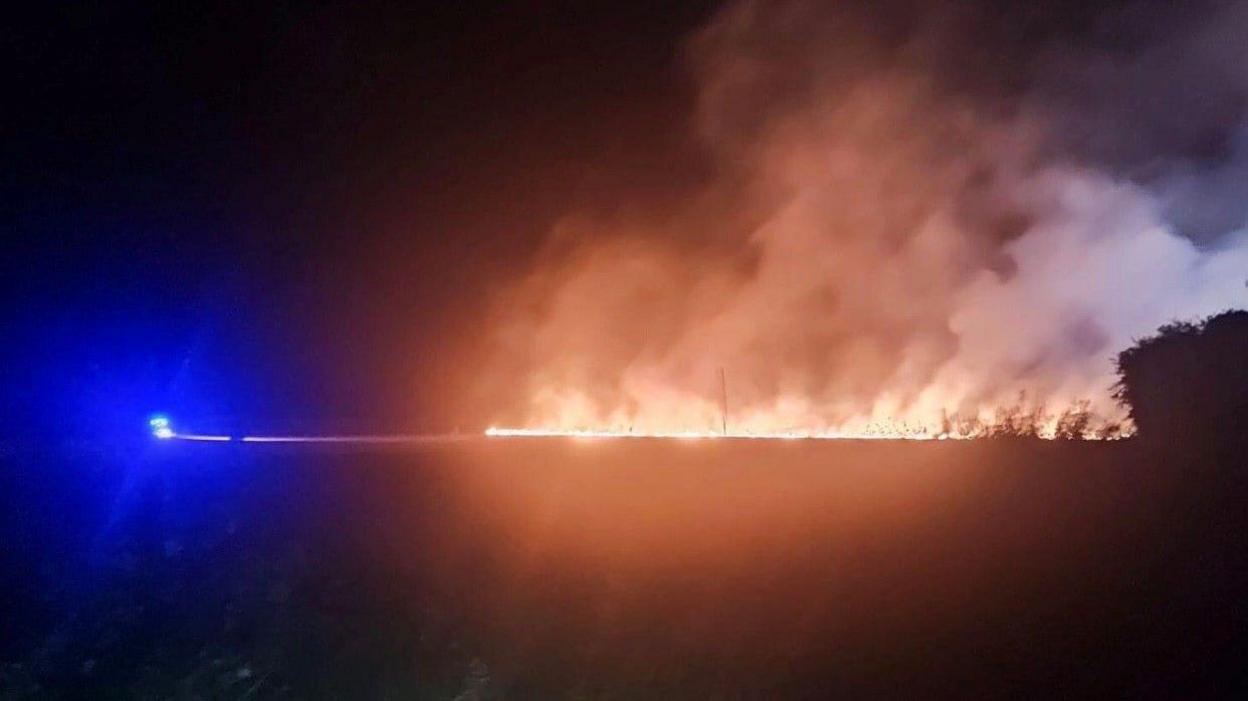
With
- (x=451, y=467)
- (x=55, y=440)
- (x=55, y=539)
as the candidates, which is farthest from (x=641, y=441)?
(x=55, y=440)

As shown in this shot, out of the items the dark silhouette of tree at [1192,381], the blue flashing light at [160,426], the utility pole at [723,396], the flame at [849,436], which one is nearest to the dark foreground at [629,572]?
the flame at [849,436]

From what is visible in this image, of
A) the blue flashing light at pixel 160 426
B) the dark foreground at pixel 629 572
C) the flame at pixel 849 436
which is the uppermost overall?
the blue flashing light at pixel 160 426

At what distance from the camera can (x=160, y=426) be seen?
19734mm

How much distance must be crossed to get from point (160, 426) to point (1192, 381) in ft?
66.9

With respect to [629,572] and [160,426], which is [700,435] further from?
[160,426]

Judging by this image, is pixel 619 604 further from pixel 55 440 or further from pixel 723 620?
pixel 55 440

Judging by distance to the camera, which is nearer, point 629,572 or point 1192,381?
point 629,572

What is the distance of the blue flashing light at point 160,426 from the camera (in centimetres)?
1912

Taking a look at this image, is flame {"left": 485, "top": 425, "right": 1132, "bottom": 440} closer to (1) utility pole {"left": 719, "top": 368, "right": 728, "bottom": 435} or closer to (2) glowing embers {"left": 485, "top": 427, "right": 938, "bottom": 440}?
(2) glowing embers {"left": 485, "top": 427, "right": 938, "bottom": 440}

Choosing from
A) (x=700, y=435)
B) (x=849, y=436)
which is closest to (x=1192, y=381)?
(x=849, y=436)

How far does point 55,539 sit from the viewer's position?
13648mm

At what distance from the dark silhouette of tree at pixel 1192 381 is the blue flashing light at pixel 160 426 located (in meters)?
19.0

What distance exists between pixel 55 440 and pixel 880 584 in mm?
16770

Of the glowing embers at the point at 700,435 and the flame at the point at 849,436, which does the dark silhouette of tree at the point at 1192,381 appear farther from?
the glowing embers at the point at 700,435
